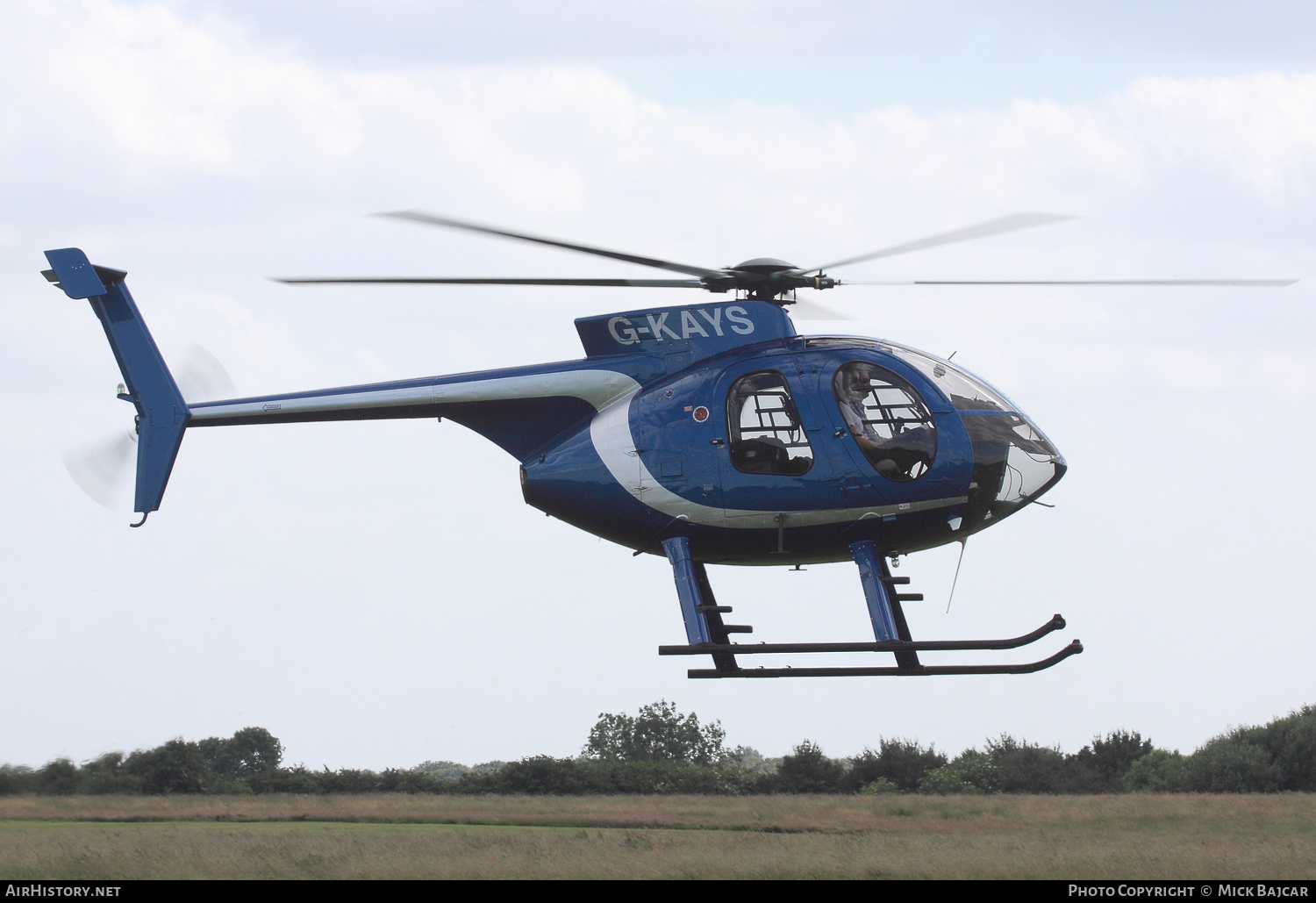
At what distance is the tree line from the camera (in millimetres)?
27953

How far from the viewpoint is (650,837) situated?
20.2 metres

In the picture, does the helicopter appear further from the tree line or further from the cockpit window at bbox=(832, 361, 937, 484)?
the tree line

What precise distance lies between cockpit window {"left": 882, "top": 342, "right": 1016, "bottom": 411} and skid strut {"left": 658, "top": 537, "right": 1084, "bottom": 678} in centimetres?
190

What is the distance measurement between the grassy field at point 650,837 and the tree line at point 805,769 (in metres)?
1.49

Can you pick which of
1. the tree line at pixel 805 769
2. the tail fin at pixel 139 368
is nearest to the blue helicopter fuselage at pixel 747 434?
the tail fin at pixel 139 368

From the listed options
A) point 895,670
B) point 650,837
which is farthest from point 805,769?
point 895,670

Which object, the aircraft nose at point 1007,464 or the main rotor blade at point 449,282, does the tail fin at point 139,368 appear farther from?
the aircraft nose at point 1007,464

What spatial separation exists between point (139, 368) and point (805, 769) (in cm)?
1976

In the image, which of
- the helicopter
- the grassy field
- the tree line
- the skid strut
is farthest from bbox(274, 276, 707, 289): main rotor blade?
the tree line

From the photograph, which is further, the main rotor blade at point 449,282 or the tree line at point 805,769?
the tree line at point 805,769

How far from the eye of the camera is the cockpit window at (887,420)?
13789 millimetres

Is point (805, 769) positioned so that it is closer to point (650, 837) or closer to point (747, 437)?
point (650, 837)

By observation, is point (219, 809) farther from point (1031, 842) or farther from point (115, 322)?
point (1031, 842)
